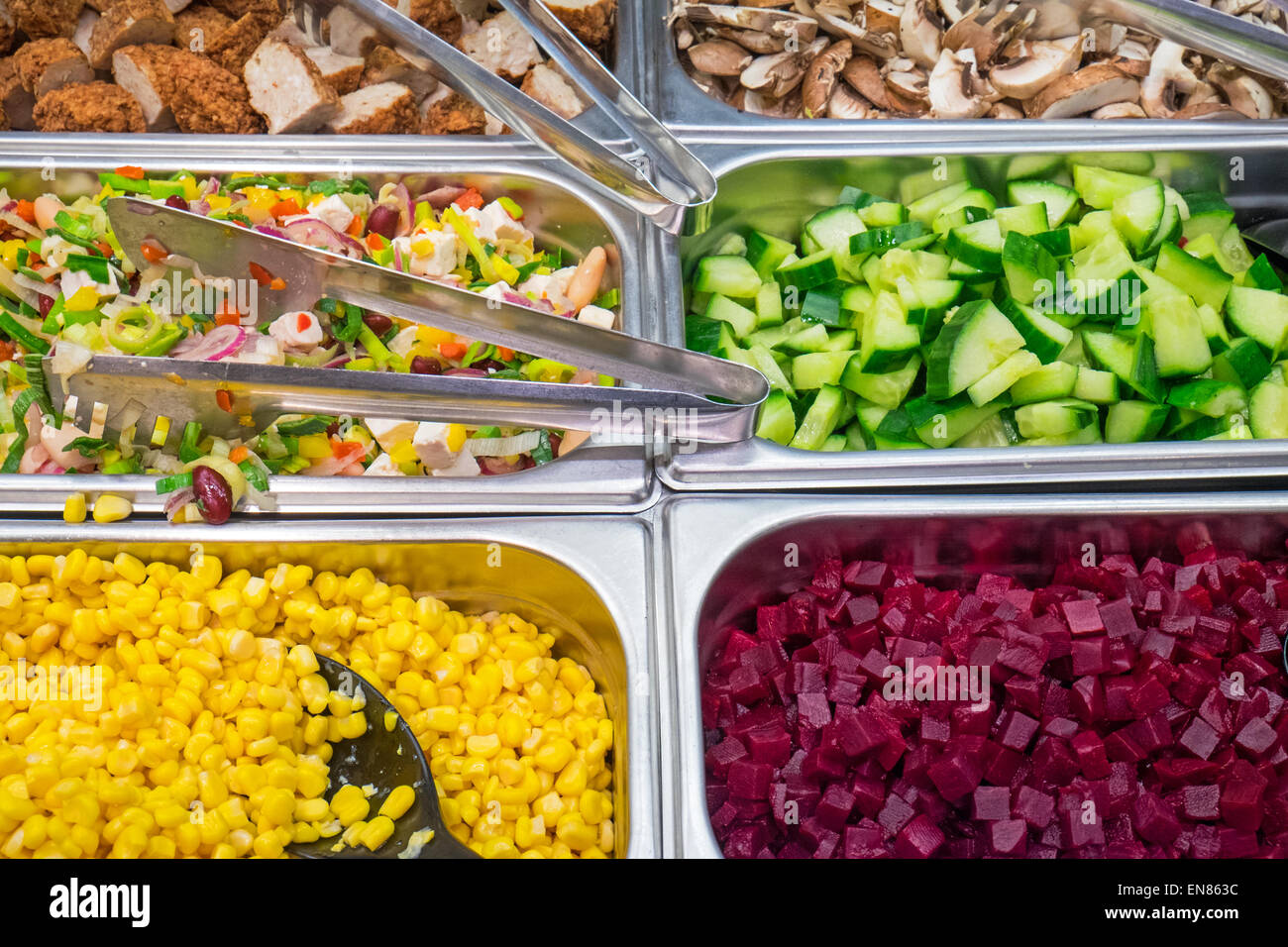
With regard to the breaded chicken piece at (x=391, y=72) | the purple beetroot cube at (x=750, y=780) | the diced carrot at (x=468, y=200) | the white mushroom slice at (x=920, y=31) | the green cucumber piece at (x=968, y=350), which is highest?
the white mushroom slice at (x=920, y=31)

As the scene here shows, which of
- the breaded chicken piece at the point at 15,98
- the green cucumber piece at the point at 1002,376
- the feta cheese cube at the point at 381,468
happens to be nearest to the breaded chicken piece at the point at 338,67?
the breaded chicken piece at the point at 15,98

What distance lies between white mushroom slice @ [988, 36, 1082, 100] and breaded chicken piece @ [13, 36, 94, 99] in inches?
96.2

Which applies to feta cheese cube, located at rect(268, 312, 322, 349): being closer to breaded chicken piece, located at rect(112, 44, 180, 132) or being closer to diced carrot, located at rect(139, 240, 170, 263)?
diced carrot, located at rect(139, 240, 170, 263)

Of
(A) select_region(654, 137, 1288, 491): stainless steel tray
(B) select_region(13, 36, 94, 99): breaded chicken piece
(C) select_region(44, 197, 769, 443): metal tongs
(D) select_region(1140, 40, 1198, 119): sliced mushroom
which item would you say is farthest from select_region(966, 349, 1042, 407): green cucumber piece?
(B) select_region(13, 36, 94, 99): breaded chicken piece

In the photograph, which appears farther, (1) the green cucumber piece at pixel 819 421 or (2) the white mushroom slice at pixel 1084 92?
(2) the white mushroom slice at pixel 1084 92

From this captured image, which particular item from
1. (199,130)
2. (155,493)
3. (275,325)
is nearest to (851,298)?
(275,325)

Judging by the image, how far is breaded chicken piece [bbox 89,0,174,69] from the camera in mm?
2619

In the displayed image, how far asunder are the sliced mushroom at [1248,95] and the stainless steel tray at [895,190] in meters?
0.12

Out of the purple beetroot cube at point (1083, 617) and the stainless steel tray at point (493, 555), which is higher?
the stainless steel tray at point (493, 555)

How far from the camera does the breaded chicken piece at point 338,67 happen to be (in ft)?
8.72

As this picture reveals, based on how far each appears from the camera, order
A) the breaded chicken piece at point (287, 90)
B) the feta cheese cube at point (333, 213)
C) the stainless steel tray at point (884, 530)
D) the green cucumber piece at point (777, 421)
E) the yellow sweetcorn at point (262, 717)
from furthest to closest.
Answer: the breaded chicken piece at point (287, 90)
the feta cheese cube at point (333, 213)
the green cucumber piece at point (777, 421)
the stainless steel tray at point (884, 530)
the yellow sweetcorn at point (262, 717)

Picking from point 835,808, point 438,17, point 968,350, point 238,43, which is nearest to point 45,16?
point 238,43

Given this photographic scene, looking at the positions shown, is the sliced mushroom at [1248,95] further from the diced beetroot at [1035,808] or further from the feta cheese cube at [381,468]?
the feta cheese cube at [381,468]

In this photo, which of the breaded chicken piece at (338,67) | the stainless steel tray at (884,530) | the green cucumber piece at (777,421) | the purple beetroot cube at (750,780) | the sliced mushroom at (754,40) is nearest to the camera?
the purple beetroot cube at (750,780)
